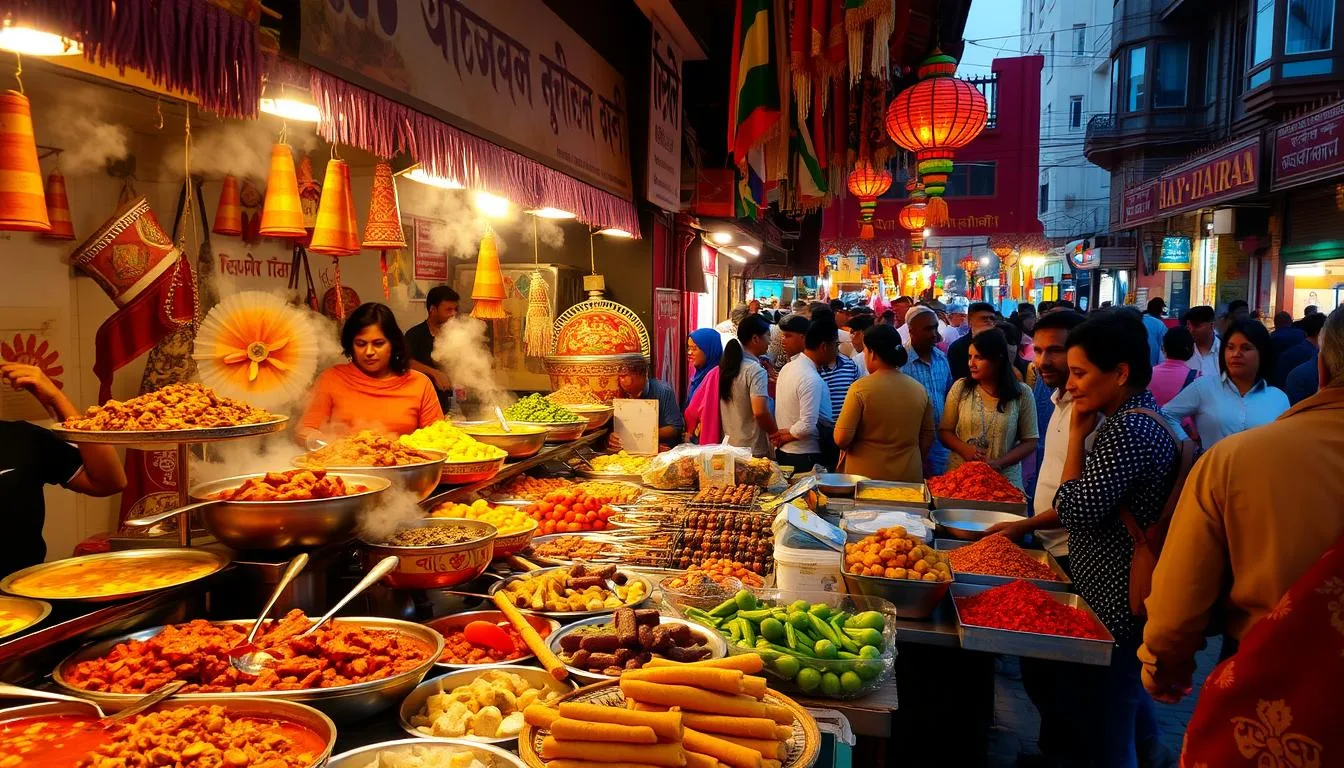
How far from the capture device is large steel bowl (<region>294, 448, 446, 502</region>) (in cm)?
293

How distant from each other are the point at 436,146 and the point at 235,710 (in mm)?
2310

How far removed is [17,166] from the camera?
2.33m

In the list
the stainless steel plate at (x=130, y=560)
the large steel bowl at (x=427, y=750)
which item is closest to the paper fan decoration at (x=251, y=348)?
the stainless steel plate at (x=130, y=560)

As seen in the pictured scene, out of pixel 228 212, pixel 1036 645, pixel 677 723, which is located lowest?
pixel 1036 645

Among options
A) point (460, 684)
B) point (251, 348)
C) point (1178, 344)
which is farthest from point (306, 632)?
point (1178, 344)

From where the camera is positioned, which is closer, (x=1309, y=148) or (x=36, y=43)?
(x=36, y=43)

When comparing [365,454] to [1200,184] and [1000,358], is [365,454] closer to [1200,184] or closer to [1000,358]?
[1000,358]

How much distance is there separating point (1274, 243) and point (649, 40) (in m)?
14.8

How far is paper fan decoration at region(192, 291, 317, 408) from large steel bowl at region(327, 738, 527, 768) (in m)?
2.30

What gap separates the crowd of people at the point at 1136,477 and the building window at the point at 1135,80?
19.5 meters

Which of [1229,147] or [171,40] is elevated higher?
[1229,147]

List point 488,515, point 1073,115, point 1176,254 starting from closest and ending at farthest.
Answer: point 488,515 < point 1176,254 < point 1073,115

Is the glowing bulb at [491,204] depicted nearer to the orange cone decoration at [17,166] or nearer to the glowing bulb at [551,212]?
the glowing bulb at [551,212]

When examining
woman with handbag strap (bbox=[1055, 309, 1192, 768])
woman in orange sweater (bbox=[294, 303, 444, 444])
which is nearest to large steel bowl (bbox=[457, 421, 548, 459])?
woman in orange sweater (bbox=[294, 303, 444, 444])
